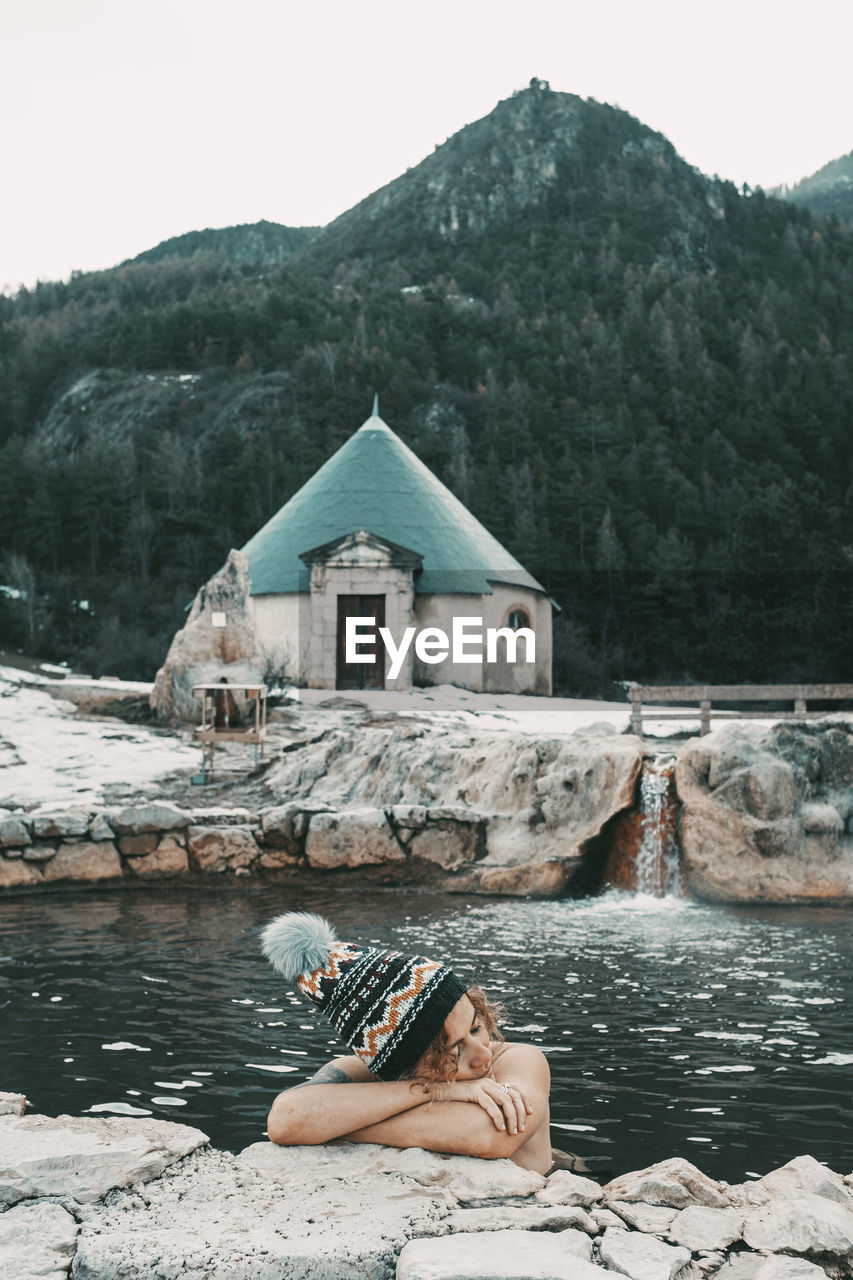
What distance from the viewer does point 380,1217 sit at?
8.46 feet

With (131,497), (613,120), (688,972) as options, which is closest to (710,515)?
(131,497)

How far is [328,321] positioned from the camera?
246ft

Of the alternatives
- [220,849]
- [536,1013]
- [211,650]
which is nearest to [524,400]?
[211,650]

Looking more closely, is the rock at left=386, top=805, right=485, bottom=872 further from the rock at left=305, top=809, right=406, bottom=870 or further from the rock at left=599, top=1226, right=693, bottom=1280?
the rock at left=599, top=1226, right=693, bottom=1280

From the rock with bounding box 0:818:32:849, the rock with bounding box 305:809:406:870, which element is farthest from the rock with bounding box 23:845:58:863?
the rock with bounding box 305:809:406:870

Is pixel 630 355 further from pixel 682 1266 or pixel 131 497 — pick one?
pixel 682 1266

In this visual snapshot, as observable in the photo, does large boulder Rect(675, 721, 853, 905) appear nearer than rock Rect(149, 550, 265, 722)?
Yes

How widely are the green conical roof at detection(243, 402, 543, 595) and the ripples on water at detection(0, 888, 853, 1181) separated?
46.1ft

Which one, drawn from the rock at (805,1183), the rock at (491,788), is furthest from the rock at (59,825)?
the rock at (805,1183)

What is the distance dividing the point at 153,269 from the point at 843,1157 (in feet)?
359

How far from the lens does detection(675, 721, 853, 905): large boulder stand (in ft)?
33.0

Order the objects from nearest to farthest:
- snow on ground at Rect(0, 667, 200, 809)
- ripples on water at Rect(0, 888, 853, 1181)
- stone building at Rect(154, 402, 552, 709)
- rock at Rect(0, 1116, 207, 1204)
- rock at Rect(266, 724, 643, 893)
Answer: rock at Rect(0, 1116, 207, 1204) → ripples on water at Rect(0, 888, 853, 1181) → rock at Rect(266, 724, 643, 893) → snow on ground at Rect(0, 667, 200, 809) → stone building at Rect(154, 402, 552, 709)

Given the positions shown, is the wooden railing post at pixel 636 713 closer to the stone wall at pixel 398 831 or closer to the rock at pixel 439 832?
the stone wall at pixel 398 831

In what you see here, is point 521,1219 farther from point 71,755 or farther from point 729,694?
point 729,694
